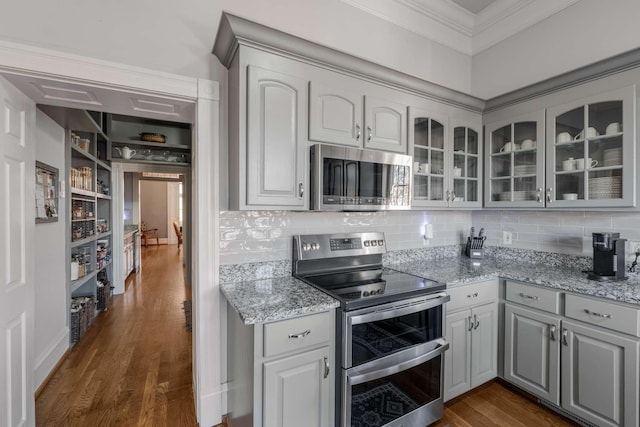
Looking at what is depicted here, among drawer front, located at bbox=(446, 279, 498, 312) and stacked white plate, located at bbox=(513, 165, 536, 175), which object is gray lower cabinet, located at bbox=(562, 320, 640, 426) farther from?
stacked white plate, located at bbox=(513, 165, 536, 175)

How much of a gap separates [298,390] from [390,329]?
0.59m

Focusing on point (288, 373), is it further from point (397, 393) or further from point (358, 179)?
point (358, 179)

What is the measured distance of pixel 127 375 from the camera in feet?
7.81

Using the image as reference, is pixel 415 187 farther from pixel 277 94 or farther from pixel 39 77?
pixel 39 77

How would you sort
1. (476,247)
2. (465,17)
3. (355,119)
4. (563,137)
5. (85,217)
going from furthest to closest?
(85,217) → (465,17) → (476,247) → (563,137) → (355,119)

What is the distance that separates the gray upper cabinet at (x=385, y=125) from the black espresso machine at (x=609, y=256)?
140 cm

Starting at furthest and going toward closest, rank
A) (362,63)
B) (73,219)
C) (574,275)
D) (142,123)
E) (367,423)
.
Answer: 1. (142,123)
2. (73,219)
3. (574,275)
4. (362,63)
5. (367,423)

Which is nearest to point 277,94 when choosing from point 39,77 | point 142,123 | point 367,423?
point 39,77

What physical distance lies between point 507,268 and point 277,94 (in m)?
2.17

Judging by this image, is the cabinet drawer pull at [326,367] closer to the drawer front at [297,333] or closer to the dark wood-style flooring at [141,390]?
the drawer front at [297,333]

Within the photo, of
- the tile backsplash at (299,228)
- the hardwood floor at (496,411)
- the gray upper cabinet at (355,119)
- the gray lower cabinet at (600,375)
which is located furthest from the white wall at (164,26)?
the hardwood floor at (496,411)

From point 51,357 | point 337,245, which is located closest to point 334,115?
point 337,245

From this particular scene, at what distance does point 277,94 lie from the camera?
1.66 m

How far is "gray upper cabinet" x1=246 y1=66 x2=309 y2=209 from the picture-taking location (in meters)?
1.60
